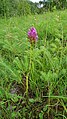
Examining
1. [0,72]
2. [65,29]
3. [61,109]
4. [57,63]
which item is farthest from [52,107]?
Result: [65,29]

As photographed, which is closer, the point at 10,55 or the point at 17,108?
the point at 17,108

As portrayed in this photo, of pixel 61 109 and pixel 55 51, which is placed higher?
pixel 55 51

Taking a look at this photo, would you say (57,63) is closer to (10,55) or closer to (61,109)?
(61,109)

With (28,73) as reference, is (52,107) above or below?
below

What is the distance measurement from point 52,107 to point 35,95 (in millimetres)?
140

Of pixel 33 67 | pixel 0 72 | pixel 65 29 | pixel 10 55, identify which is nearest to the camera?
pixel 33 67

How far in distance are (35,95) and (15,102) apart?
0.12 meters

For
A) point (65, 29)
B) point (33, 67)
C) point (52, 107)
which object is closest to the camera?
point (52, 107)

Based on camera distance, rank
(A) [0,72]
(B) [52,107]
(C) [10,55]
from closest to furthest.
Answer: (B) [52,107] < (A) [0,72] < (C) [10,55]

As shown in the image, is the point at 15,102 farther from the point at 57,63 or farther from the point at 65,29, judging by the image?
the point at 65,29

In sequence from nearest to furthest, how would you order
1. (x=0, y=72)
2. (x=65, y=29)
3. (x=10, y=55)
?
(x=0, y=72) < (x=10, y=55) < (x=65, y=29)

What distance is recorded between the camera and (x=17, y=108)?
159cm

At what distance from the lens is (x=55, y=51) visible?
6.64 ft

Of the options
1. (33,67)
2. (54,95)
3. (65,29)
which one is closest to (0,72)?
(33,67)
